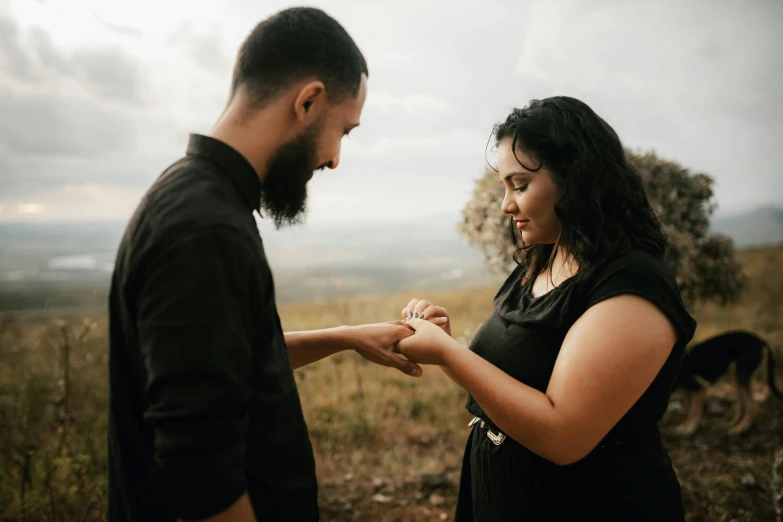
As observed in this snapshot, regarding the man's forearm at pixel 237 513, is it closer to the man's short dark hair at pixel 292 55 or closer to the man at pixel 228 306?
the man at pixel 228 306

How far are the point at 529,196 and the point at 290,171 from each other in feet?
2.76

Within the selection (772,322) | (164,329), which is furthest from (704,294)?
(164,329)

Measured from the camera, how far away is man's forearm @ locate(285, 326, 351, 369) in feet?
6.05

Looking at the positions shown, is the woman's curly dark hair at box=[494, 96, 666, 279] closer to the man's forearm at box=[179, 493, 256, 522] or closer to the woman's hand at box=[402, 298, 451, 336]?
the woman's hand at box=[402, 298, 451, 336]

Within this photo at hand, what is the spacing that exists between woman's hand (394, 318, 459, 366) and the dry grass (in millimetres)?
2068

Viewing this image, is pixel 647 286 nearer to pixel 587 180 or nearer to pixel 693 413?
pixel 587 180

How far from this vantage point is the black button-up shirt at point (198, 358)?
3.04 feet

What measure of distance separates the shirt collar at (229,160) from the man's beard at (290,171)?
7 centimetres

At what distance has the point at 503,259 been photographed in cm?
418

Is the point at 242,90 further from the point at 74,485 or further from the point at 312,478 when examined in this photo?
the point at 74,485

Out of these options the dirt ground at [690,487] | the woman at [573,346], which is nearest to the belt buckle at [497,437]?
the woman at [573,346]

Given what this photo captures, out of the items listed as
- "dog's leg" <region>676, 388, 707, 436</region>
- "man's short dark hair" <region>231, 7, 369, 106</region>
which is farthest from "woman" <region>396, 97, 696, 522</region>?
"dog's leg" <region>676, 388, 707, 436</region>

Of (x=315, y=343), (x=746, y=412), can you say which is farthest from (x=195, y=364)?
(x=746, y=412)

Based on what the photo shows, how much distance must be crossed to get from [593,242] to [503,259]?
265cm
